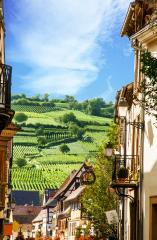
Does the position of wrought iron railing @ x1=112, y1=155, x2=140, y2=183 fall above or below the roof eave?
below

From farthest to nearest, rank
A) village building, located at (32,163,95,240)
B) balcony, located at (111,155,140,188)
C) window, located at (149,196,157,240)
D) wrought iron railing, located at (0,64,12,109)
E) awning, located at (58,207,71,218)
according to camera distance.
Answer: awning, located at (58,207,71,218) → village building, located at (32,163,95,240) → balcony, located at (111,155,140,188) → window, located at (149,196,157,240) → wrought iron railing, located at (0,64,12,109)

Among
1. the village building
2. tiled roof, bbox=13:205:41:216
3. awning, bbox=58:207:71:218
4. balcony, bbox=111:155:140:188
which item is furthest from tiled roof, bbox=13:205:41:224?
balcony, bbox=111:155:140:188

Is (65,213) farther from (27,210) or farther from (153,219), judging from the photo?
(153,219)

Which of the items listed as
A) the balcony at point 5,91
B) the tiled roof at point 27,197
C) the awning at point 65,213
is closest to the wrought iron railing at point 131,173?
the balcony at point 5,91

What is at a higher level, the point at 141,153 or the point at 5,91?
the point at 5,91

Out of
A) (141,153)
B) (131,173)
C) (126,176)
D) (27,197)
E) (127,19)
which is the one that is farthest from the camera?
(27,197)

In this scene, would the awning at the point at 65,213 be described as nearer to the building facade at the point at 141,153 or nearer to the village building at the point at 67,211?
the village building at the point at 67,211

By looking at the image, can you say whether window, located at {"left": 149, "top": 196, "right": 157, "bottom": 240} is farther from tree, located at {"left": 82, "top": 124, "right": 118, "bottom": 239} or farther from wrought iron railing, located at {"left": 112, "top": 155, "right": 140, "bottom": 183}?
tree, located at {"left": 82, "top": 124, "right": 118, "bottom": 239}

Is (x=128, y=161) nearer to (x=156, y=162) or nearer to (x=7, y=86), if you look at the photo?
(x=156, y=162)

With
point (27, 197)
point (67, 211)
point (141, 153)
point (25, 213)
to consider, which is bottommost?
point (141, 153)

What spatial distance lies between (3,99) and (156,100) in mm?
5836

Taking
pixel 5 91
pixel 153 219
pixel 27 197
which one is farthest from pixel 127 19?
pixel 27 197

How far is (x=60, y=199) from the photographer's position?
11275cm

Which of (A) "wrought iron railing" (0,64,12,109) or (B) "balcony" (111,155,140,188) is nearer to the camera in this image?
(A) "wrought iron railing" (0,64,12,109)
